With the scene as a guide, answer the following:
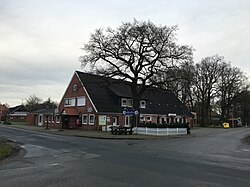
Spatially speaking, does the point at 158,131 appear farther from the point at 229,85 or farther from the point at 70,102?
the point at 229,85

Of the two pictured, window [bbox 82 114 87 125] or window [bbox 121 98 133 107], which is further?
window [bbox 121 98 133 107]

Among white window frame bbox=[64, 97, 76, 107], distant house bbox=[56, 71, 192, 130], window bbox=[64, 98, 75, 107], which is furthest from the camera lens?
window bbox=[64, 98, 75, 107]

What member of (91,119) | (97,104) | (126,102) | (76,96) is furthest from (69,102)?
(126,102)

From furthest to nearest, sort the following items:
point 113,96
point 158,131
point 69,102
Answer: point 69,102
point 113,96
point 158,131

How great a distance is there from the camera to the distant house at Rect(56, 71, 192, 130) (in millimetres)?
40438

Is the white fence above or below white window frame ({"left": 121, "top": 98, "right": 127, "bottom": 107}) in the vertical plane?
below

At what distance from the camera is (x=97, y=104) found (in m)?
40.9

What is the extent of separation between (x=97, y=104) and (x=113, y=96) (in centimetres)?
517

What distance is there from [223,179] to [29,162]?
25.6 feet

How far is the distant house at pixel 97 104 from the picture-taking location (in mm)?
40438

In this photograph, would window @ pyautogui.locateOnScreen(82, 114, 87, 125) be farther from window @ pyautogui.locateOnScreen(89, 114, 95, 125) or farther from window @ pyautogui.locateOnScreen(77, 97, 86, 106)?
window @ pyautogui.locateOnScreen(77, 97, 86, 106)

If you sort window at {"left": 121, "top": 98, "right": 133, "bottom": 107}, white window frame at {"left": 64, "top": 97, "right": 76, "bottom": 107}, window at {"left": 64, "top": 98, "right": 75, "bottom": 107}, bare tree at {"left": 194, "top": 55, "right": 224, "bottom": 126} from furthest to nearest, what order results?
bare tree at {"left": 194, "top": 55, "right": 224, "bottom": 126} → window at {"left": 121, "top": 98, "right": 133, "bottom": 107} → window at {"left": 64, "top": 98, "right": 75, "bottom": 107} → white window frame at {"left": 64, "top": 97, "right": 76, "bottom": 107}

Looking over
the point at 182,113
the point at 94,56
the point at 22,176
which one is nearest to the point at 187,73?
the point at 94,56

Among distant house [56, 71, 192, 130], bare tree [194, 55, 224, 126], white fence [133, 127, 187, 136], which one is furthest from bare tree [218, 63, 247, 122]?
white fence [133, 127, 187, 136]
